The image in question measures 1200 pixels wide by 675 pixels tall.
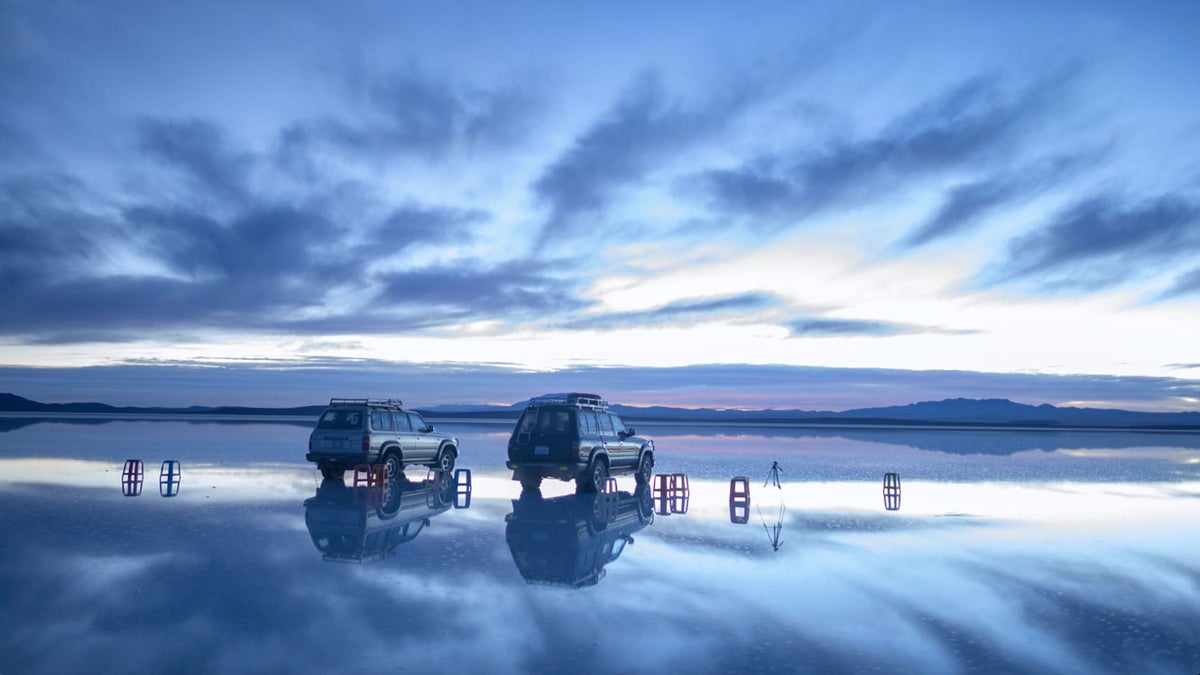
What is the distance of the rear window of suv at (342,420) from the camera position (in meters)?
22.8

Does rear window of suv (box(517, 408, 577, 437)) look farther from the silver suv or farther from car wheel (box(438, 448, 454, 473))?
car wheel (box(438, 448, 454, 473))

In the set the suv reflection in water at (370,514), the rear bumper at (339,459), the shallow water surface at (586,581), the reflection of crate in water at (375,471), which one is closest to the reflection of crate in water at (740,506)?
the shallow water surface at (586,581)

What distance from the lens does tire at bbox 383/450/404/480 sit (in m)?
23.2

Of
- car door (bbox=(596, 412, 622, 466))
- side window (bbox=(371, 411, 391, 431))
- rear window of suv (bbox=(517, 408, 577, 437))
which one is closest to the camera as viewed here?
rear window of suv (bbox=(517, 408, 577, 437))

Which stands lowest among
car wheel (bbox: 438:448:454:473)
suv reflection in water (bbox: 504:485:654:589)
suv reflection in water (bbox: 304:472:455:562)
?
suv reflection in water (bbox: 504:485:654:589)

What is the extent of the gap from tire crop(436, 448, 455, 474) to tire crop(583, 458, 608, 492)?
628 centimetres

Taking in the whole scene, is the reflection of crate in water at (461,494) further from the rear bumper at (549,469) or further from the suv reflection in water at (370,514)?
the rear bumper at (549,469)

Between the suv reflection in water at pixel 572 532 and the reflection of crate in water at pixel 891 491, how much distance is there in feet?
17.8

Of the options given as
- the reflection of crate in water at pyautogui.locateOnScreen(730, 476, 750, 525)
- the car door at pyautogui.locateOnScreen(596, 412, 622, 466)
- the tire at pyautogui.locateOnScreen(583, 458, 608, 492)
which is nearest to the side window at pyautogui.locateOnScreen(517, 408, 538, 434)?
the car door at pyautogui.locateOnScreen(596, 412, 622, 466)

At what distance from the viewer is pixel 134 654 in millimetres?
7406

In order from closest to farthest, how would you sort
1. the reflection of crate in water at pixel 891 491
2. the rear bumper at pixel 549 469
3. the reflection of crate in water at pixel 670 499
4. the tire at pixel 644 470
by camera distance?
1. the reflection of crate in water at pixel 670 499
2. the reflection of crate in water at pixel 891 491
3. the rear bumper at pixel 549 469
4. the tire at pixel 644 470

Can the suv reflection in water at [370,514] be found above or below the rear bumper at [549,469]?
below

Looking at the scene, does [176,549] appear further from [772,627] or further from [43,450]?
[43,450]

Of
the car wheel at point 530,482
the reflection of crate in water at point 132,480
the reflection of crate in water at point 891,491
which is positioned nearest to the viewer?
the reflection of crate in water at point 891,491
